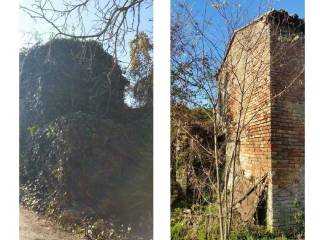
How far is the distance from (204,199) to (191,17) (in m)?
1.54

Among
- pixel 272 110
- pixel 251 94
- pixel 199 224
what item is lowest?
pixel 199 224

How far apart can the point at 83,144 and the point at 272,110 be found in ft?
5.04

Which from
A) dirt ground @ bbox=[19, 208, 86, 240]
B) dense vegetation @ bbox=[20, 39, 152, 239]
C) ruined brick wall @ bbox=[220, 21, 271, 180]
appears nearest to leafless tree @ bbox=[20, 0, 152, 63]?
dense vegetation @ bbox=[20, 39, 152, 239]

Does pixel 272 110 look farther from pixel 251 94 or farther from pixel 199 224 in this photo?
pixel 199 224

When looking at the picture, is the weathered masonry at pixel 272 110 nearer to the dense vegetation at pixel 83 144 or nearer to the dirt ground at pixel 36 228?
the dense vegetation at pixel 83 144

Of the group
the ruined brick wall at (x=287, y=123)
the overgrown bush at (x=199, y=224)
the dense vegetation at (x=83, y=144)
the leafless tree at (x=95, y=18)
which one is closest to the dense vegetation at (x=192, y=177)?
the overgrown bush at (x=199, y=224)

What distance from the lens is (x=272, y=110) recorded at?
9.64ft

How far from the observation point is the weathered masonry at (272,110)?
2.92m

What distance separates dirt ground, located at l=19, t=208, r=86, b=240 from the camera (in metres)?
2.68

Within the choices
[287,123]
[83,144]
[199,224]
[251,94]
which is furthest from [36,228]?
[287,123]

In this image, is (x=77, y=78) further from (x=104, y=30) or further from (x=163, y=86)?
(x=163, y=86)

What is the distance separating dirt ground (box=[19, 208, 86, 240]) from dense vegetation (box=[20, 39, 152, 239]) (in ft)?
0.25

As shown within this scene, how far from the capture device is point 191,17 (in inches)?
123
